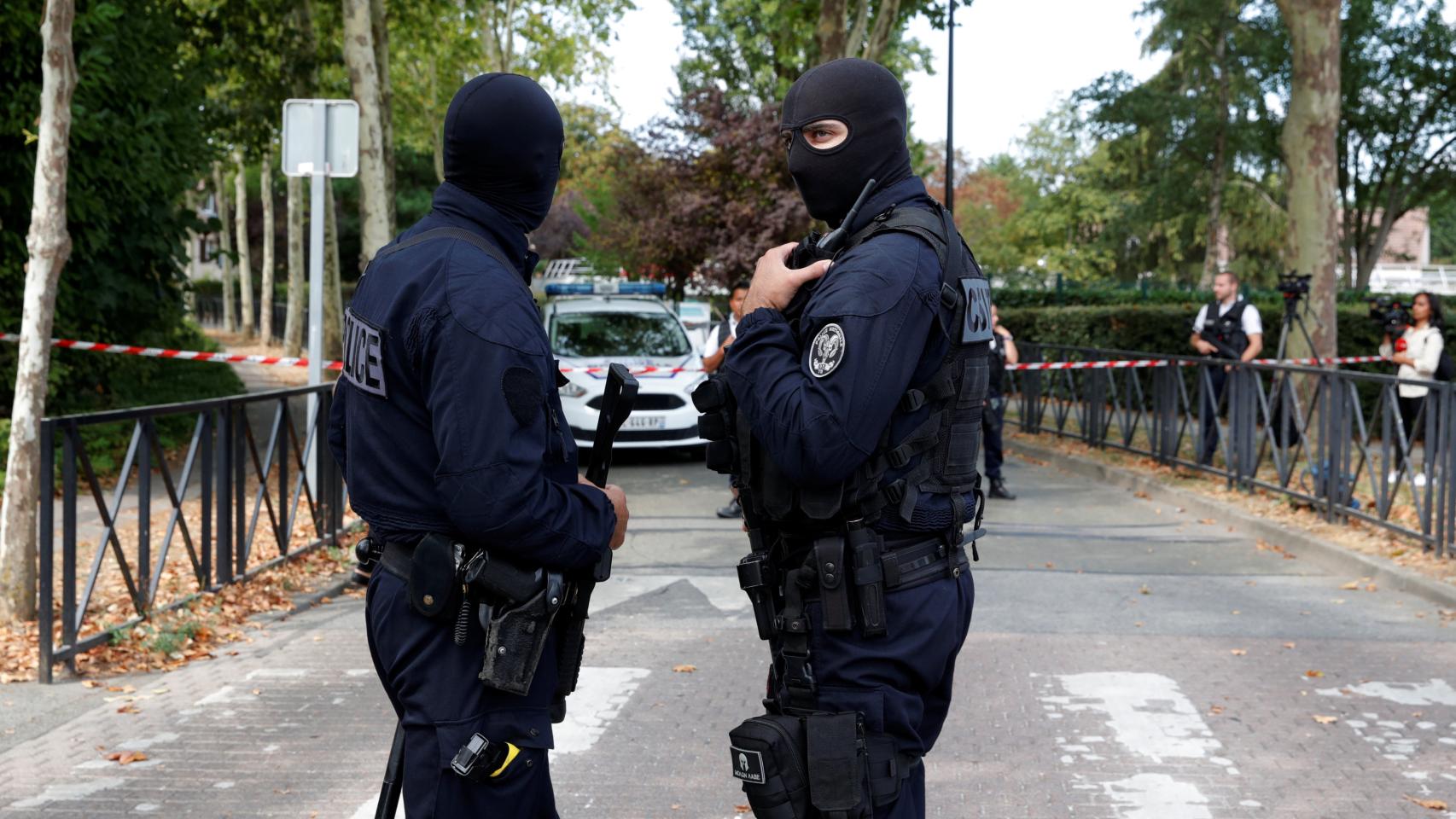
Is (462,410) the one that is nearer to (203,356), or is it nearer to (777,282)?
(777,282)

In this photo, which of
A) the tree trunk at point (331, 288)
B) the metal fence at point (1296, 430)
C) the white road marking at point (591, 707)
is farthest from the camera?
the tree trunk at point (331, 288)

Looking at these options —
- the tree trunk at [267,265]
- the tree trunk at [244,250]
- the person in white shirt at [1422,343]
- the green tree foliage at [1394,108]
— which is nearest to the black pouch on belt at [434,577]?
the person in white shirt at [1422,343]

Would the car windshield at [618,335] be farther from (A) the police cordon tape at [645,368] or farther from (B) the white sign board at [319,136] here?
(B) the white sign board at [319,136]

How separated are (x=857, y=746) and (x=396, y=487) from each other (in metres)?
1.00

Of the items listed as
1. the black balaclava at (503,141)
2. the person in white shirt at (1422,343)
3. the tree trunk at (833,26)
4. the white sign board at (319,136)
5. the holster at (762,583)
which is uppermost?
the tree trunk at (833,26)

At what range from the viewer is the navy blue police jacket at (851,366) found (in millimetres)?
2701

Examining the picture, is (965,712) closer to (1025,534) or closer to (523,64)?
(1025,534)

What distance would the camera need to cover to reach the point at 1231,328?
44.9 ft

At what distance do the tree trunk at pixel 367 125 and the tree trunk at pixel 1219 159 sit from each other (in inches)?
1181

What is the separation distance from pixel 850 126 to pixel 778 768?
1303mm

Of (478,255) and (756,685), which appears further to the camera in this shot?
(756,685)

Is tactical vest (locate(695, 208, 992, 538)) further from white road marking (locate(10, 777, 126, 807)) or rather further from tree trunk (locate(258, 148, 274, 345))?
tree trunk (locate(258, 148, 274, 345))

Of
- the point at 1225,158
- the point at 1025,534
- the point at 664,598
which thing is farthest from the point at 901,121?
the point at 1225,158

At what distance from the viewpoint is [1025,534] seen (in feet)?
34.7
